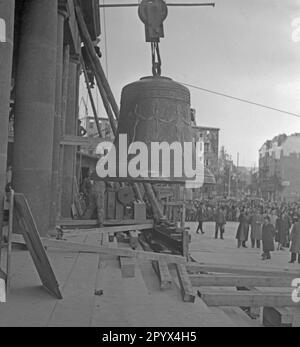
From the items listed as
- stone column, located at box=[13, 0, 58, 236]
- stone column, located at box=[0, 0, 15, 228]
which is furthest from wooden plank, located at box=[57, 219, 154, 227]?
stone column, located at box=[0, 0, 15, 228]

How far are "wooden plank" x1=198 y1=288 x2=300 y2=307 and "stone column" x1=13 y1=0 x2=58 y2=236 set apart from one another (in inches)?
137

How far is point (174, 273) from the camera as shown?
5.98m

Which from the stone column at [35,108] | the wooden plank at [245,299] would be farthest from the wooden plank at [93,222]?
the wooden plank at [245,299]

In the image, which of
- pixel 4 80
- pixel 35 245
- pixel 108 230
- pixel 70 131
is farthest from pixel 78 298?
pixel 70 131

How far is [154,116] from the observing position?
21.7 ft

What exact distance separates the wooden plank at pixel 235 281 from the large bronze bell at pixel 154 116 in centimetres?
159

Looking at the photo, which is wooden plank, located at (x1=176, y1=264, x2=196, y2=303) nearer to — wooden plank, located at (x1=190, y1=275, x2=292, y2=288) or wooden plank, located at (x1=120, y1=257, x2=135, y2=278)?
wooden plank, located at (x1=190, y1=275, x2=292, y2=288)

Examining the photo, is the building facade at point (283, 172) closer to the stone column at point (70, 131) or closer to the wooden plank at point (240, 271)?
the stone column at point (70, 131)

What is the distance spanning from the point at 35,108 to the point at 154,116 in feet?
6.55

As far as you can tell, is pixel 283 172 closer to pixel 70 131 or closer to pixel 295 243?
pixel 295 243

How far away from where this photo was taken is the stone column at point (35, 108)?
7.24 meters
